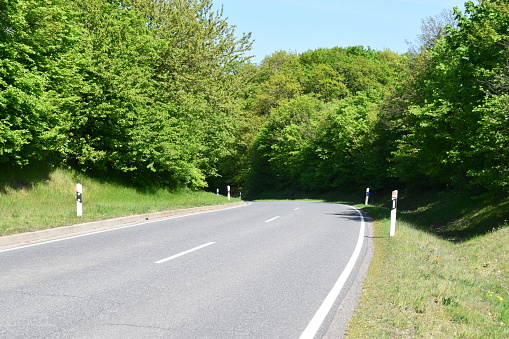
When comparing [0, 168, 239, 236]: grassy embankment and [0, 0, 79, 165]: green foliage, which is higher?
[0, 0, 79, 165]: green foliage

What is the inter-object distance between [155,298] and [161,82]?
2171 cm

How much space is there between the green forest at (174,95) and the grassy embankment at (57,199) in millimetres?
904

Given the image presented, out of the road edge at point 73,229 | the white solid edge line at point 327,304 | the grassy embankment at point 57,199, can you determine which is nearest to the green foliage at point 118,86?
the grassy embankment at point 57,199

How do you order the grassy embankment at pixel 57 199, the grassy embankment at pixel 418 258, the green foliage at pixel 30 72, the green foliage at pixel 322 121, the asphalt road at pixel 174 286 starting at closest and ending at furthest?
the asphalt road at pixel 174 286 → the grassy embankment at pixel 418 258 → the grassy embankment at pixel 57 199 → the green foliage at pixel 30 72 → the green foliage at pixel 322 121

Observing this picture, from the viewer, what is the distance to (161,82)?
26.0 meters

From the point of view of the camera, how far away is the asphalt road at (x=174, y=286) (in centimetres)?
485

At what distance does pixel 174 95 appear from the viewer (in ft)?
88.0

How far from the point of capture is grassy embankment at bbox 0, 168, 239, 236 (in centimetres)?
1278

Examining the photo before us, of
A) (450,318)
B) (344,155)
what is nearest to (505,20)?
(450,318)

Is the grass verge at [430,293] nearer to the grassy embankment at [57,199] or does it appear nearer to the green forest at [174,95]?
the green forest at [174,95]

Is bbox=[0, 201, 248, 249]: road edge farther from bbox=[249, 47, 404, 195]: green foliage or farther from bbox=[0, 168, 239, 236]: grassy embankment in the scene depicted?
bbox=[249, 47, 404, 195]: green foliage

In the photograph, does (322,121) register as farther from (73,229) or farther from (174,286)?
(174,286)

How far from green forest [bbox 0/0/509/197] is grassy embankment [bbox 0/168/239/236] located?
0.90 m

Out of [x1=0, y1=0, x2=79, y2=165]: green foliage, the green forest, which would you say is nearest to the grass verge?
the green forest
